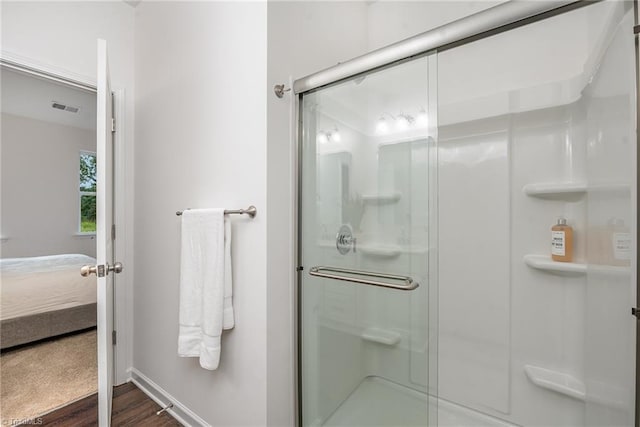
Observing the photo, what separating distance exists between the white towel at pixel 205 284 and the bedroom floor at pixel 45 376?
1185mm

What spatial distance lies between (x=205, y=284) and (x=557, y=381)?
67.4 inches

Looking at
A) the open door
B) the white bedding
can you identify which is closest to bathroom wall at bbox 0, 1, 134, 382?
the open door

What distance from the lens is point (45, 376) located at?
2133 millimetres

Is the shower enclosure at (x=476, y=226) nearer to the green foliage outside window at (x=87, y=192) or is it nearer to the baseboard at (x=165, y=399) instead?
the baseboard at (x=165, y=399)

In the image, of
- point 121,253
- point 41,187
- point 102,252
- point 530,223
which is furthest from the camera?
point 41,187

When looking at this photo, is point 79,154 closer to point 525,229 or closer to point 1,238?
point 1,238

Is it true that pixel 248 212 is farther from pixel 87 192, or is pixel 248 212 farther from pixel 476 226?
pixel 87 192

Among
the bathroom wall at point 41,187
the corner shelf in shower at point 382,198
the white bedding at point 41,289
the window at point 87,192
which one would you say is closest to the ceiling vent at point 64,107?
the bathroom wall at point 41,187

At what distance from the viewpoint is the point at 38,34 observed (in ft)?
5.65

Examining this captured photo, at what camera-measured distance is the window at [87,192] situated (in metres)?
4.99

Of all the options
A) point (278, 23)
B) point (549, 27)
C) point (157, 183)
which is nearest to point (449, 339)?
point (549, 27)

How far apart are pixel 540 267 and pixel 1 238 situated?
6.19 metres

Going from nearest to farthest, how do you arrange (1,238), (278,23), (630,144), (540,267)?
(630,144) → (278,23) → (540,267) → (1,238)


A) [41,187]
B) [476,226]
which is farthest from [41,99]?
[476,226]
